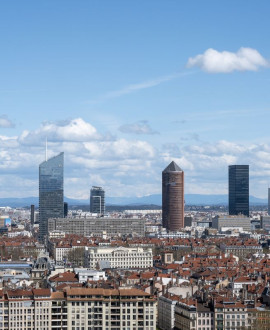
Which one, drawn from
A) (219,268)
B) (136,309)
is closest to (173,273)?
(219,268)

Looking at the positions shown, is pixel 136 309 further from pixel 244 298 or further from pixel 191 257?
pixel 191 257

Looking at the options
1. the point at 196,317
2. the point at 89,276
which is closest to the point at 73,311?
the point at 196,317

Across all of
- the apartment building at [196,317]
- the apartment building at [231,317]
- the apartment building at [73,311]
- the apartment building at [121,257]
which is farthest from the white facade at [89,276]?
the apartment building at [121,257]

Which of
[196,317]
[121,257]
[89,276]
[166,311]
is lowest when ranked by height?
[166,311]

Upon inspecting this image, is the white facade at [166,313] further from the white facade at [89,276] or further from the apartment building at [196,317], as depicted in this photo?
the white facade at [89,276]

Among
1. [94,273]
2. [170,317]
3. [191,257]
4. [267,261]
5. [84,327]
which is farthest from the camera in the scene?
[191,257]

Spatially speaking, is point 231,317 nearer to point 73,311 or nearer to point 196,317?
point 196,317

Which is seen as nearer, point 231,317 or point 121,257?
point 231,317
